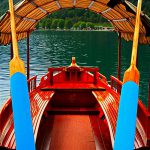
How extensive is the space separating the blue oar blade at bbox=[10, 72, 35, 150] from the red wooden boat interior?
2217 mm

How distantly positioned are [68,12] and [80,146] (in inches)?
6660

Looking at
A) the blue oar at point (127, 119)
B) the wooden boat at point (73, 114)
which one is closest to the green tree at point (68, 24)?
the wooden boat at point (73, 114)

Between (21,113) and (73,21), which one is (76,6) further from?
(73,21)

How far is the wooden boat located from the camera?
6914mm

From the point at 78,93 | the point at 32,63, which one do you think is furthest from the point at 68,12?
the point at 78,93

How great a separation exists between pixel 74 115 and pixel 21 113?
676 centimetres

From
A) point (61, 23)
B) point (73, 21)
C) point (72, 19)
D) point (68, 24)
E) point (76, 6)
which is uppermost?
point (72, 19)

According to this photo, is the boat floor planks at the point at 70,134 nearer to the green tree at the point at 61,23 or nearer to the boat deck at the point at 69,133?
the boat deck at the point at 69,133

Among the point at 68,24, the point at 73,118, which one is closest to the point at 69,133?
the point at 73,118

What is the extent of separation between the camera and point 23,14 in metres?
8.71

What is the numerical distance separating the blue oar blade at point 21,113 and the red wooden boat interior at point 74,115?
7.27 feet

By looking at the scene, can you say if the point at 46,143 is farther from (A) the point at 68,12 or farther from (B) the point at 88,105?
(A) the point at 68,12

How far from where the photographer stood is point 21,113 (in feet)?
13.2

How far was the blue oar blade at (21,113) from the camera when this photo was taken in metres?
4.01
